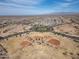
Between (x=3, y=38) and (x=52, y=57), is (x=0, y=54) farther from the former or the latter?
(x=3, y=38)

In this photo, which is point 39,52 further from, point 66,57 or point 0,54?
point 0,54

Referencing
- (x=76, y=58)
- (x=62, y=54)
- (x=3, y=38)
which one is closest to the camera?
(x=76, y=58)

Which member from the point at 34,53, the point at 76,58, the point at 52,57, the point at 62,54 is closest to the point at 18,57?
the point at 34,53

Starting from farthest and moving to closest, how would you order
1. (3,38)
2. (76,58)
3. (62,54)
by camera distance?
1. (3,38)
2. (62,54)
3. (76,58)

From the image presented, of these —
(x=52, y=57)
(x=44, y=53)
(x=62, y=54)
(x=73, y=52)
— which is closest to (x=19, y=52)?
(x=44, y=53)

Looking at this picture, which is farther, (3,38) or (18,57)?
(3,38)

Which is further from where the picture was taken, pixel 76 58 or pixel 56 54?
pixel 56 54

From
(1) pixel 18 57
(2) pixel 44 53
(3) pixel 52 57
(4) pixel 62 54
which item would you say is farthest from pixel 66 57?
(1) pixel 18 57

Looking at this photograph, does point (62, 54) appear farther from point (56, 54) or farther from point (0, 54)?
point (0, 54)
